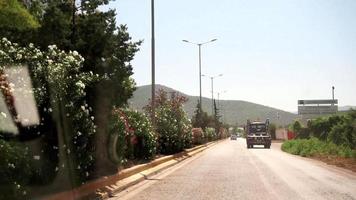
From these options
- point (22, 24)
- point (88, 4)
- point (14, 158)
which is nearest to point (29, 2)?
point (88, 4)

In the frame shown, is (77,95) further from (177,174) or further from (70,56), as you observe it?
(177,174)

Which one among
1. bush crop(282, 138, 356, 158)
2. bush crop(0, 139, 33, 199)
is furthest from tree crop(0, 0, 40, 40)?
bush crop(282, 138, 356, 158)

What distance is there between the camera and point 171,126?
108 ft

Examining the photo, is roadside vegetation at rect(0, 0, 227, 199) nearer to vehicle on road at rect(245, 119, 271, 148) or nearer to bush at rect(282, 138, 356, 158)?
bush at rect(282, 138, 356, 158)

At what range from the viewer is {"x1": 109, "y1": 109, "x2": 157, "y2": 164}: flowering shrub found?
1762 cm

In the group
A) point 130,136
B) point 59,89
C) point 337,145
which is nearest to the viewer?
point 59,89

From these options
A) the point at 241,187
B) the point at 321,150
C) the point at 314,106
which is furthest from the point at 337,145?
the point at 314,106

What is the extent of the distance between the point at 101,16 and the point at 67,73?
6.85 m

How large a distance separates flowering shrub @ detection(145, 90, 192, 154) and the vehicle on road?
27826 millimetres

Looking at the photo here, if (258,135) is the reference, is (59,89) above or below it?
above

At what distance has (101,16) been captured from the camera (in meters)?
19.3

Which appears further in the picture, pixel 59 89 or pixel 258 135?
pixel 258 135

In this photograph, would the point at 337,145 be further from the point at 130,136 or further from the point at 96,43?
the point at 96,43

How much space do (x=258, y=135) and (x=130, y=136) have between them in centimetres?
4604
